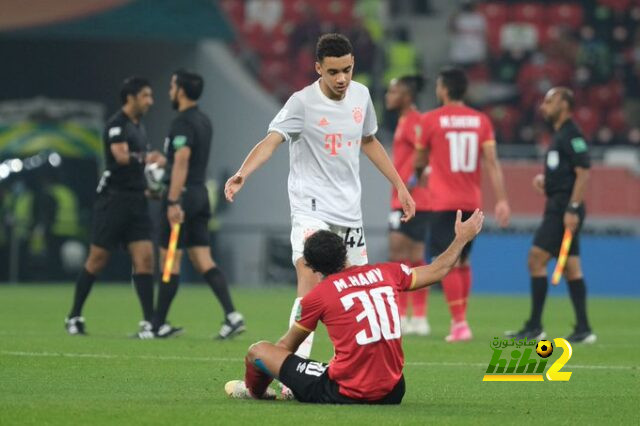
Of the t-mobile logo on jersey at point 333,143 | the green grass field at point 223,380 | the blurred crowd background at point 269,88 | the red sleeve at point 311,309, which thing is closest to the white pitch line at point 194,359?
the green grass field at point 223,380

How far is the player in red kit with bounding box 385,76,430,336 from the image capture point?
47.5ft

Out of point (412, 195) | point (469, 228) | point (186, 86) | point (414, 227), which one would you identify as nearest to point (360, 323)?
point (469, 228)

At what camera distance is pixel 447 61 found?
98.6ft

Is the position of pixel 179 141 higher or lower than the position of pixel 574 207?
higher

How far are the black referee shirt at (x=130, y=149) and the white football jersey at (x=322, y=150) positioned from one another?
4.30m

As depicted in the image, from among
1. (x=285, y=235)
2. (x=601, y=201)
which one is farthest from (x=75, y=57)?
(x=601, y=201)

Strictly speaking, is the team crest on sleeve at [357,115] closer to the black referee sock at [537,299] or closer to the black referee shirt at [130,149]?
the black referee shirt at [130,149]

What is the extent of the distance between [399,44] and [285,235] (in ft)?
18.1

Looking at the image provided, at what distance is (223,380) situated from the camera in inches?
371

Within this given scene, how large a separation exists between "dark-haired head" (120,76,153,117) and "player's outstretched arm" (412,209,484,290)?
569 cm

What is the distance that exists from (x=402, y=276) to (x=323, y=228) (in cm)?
109

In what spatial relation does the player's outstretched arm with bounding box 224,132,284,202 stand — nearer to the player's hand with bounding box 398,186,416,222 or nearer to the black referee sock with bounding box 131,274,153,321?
the player's hand with bounding box 398,186,416,222

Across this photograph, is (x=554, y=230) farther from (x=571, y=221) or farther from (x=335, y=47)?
(x=335, y=47)

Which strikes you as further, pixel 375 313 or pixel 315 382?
pixel 315 382
